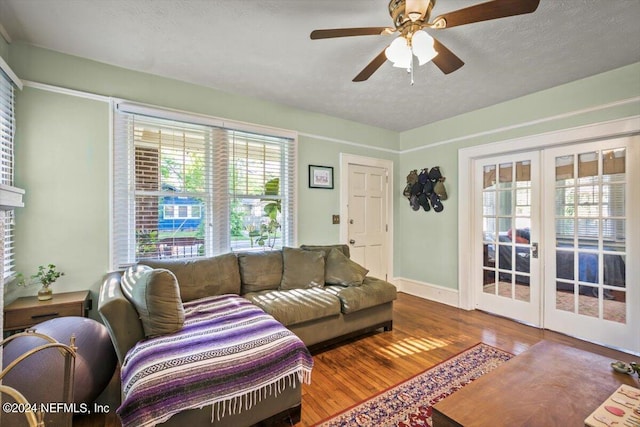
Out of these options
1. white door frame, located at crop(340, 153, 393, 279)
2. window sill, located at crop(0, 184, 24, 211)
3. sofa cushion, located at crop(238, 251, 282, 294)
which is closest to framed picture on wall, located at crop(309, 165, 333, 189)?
white door frame, located at crop(340, 153, 393, 279)

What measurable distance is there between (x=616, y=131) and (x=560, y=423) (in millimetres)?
2759

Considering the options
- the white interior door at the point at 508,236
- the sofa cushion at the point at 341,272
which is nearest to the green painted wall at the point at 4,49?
the sofa cushion at the point at 341,272

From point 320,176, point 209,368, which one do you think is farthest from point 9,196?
point 320,176

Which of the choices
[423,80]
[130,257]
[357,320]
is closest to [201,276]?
[130,257]

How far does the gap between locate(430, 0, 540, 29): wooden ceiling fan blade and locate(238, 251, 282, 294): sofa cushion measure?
2409mm

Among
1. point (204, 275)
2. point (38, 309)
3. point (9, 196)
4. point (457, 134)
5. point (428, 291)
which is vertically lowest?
point (428, 291)

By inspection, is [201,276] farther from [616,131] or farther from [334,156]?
[616,131]

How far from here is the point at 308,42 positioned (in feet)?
7.21

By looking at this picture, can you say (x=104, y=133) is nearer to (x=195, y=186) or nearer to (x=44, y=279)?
(x=195, y=186)

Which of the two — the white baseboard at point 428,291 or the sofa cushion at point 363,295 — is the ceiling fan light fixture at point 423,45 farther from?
the white baseboard at point 428,291

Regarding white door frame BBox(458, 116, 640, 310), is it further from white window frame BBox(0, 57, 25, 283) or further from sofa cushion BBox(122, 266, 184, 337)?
white window frame BBox(0, 57, 25, 283)

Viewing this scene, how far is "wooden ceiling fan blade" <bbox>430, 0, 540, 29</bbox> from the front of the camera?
1.36m

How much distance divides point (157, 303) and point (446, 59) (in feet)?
7.99

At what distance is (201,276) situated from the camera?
8.43 feet
